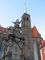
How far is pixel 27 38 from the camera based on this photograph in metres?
12.5

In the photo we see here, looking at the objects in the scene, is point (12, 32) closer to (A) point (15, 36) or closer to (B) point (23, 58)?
(A) point (15, 36)

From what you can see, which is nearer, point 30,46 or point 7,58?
point 7,58

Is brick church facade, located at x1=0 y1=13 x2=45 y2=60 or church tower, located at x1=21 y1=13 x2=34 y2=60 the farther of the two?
church tower, located at x1=21 y1=13 x2=34 y2=60

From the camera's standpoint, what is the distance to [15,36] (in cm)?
1206

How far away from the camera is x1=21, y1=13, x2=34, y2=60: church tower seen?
11.9 m

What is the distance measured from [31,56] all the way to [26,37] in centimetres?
150

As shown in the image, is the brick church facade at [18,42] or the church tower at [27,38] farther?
the church tower at [27,38]

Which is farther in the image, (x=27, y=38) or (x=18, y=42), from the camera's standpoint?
(x=27, y=38)

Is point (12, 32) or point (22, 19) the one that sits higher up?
point (22, 19)

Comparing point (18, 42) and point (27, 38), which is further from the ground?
point (27, 38)

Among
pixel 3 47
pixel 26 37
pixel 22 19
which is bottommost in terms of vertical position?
pixel 3 47

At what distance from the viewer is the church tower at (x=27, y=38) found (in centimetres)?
1194

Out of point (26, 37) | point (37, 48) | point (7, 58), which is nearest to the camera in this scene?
point (7, 58)

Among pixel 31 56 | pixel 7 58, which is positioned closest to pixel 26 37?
pixel 31 56
